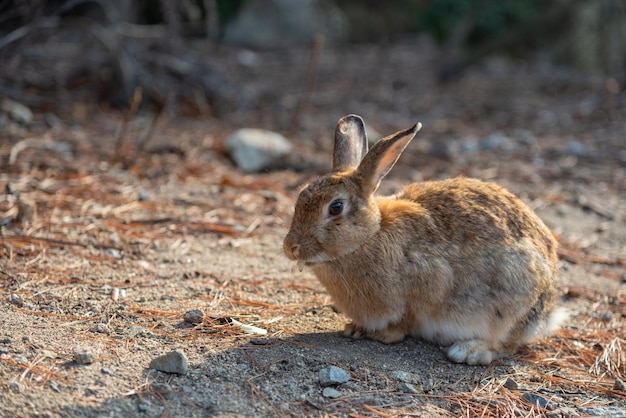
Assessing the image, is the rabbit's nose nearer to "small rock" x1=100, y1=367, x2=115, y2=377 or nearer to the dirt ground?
the dirt ground

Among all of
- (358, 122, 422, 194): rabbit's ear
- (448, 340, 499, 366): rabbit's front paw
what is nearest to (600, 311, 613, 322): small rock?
(448, 340, 499, 366): rabbit's front paw

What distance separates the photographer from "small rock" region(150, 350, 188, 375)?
308 centimetres

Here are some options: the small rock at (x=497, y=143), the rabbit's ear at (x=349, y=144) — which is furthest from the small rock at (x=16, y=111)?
the small rock at (x=497, y=143)

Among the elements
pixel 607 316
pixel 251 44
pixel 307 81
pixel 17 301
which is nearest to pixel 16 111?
pixel 307 81

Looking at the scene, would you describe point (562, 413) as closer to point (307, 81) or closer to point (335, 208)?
point (335, 208)

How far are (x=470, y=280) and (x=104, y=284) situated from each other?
202cm

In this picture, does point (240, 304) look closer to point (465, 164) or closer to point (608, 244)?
point (608, 244)

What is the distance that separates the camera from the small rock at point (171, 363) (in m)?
3.08

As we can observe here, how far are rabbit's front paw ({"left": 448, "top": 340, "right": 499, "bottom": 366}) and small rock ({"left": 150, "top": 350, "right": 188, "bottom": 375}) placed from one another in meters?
1.43

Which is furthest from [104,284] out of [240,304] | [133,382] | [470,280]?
[470,280]

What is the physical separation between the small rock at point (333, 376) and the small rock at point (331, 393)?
4 centimetres

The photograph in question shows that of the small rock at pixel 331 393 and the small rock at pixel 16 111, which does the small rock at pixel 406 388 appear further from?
the small rock at pixel 16 111

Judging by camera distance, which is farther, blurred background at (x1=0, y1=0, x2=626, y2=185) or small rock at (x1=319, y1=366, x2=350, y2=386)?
blurred background at (x1=0, y1=0, x2=626, y2=185)

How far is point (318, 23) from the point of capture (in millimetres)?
15336
